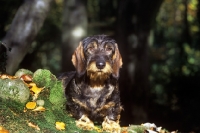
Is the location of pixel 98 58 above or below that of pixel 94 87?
above

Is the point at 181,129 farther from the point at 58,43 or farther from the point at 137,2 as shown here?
the point at 58,43

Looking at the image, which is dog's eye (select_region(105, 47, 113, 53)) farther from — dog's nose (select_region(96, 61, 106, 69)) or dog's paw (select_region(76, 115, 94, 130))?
dog's paw (select_region(76, 115, 94, 130))

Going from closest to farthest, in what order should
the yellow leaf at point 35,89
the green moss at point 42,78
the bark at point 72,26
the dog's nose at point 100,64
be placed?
the dog's nose at point 100,64
the yellow leaf at point 35,89
the green moss at point 42,78
the bark at point 72,26

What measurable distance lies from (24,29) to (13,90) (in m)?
3.50

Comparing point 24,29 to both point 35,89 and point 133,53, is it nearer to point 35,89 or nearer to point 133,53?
point 35,89

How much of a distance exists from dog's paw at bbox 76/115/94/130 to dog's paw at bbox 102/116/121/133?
0.19 metres

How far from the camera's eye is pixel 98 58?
5.28 metres

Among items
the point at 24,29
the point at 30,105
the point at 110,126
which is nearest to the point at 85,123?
the point at 110,126

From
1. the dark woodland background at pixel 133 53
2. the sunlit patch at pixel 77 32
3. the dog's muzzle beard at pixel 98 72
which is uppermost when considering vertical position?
the sunlit patch at pixel 77 32

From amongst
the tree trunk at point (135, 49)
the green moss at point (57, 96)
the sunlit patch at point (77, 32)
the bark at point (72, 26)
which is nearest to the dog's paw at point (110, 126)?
the green moss at point (57, 96)

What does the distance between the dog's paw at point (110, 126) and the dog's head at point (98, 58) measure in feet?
2.28

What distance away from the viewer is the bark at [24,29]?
8.38 meters

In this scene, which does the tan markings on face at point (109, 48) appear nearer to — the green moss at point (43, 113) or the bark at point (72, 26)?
the green moss at point (43, 113)

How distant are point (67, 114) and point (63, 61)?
31.3 ft
